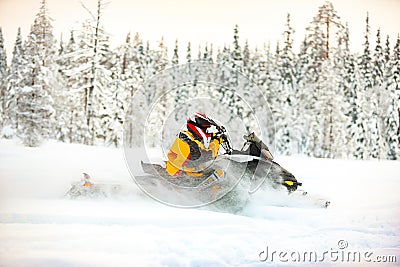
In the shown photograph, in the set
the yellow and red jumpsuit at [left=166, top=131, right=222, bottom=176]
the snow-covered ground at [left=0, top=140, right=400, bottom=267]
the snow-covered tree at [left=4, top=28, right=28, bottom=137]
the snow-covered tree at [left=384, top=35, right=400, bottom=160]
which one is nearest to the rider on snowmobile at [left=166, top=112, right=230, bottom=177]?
the yellow and red jumpsuit at [left=166, top=131, right=222, bottom=176]

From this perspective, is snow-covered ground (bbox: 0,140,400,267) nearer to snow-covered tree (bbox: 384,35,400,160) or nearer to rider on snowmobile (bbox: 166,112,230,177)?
rider on snowmobile (bbox: 166,112,230,177)

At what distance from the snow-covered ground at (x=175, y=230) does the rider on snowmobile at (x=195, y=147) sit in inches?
21.6

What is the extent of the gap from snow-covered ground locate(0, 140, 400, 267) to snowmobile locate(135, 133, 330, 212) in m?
0.15

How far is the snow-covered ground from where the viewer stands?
3797 millimetres

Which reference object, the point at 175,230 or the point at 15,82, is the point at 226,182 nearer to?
the point at 175,230

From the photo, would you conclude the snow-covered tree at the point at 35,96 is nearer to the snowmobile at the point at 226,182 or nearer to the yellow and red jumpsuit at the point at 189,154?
the snowmobile at the point at 226,182

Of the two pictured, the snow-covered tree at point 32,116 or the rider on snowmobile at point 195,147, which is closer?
the rider on snowmobile at point 195,147

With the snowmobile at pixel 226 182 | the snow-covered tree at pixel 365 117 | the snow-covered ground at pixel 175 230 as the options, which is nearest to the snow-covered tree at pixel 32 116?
the snow-covered ground at pixel 175 230

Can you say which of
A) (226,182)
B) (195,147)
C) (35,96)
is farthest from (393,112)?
(35,96)

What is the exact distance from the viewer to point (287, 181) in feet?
16.5

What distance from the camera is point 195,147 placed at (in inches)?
192

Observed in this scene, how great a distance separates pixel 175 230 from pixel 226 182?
3.14ft

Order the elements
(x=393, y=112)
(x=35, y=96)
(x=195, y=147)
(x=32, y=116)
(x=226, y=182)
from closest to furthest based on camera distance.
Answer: (x=226, y=182) → (x=195, y=147) → (x=32, y=116) → (x=35, y=96) → (x=393, y=112)

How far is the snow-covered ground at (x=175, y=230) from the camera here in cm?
380
